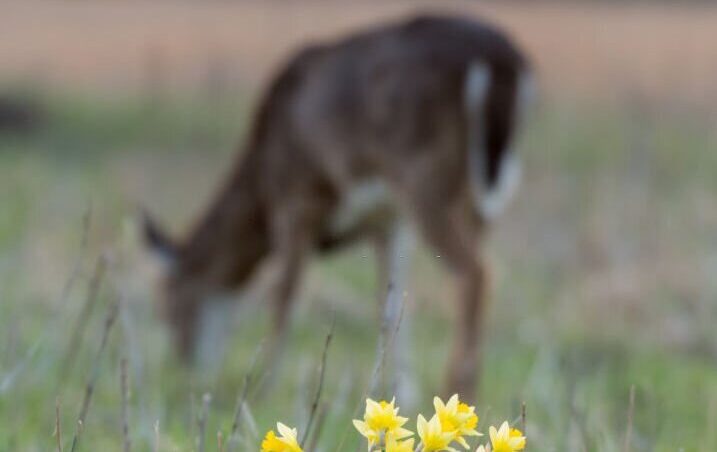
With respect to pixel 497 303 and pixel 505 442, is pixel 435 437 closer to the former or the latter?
pixel 505 442

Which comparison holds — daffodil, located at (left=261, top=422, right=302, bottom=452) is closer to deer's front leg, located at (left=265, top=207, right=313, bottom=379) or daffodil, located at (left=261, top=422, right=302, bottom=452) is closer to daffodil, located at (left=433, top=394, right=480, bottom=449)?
daffodil, located at (left=433, top=394, right=480, bottom=449)

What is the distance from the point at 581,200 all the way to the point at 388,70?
3627mm

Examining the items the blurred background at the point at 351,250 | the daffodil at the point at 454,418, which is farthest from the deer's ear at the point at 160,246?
the daffodil at the point at 454,418

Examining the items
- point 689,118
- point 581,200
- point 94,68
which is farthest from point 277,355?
point 94,68

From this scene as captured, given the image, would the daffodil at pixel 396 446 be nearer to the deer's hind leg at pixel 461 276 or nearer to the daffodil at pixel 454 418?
the daffodil at pixel 454 418

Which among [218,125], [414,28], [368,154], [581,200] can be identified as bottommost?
[218,125]

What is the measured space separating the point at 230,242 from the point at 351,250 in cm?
114

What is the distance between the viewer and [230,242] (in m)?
7.10

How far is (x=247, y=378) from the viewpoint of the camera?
Answer: 1.95 m

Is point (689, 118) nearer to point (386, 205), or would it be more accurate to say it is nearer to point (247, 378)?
point (386, 205)

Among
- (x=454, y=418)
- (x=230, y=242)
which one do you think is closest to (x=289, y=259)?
(x=230, y=242)

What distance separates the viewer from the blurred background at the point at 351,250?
3.92 meters

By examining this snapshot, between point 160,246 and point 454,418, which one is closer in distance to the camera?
point 454,418

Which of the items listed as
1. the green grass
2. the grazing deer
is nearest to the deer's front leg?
the grazing deer
